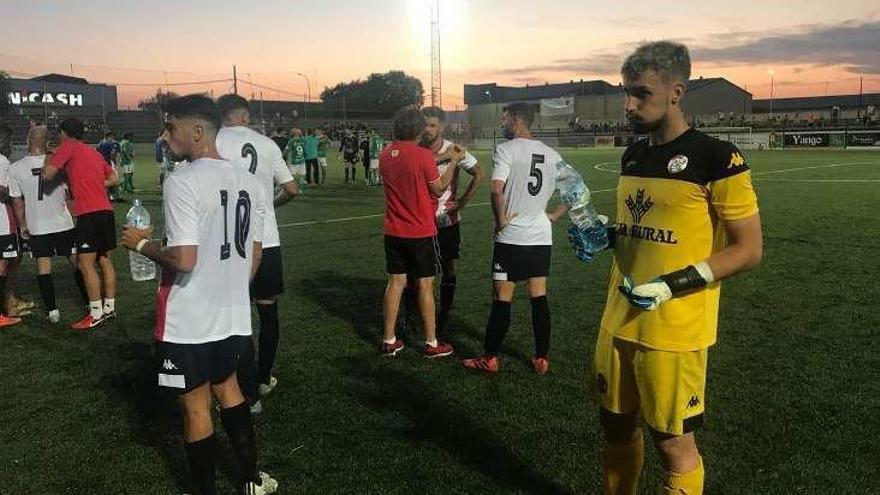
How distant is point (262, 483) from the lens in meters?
3.86

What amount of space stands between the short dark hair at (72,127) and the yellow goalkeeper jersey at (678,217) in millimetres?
6325

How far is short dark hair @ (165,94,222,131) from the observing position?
126 inches

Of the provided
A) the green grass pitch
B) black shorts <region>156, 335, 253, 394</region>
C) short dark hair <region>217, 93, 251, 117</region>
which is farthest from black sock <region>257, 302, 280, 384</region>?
black shorts <region>156, 335, 253, 394</region>

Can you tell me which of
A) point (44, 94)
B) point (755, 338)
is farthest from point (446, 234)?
point (44, 94)

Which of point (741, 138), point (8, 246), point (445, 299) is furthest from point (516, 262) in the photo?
point (741, 138)

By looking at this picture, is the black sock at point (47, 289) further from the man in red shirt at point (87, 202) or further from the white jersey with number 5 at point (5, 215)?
the white jersey with number 5 at point (5, 215)

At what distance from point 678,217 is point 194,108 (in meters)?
2.24

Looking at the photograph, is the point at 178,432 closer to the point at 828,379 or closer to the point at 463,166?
the point at 463,166

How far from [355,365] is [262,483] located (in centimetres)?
216

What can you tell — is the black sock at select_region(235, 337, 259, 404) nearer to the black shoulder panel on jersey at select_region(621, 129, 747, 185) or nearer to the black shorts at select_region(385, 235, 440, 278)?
the black shorts at select_region(385, 235, 440, 278)

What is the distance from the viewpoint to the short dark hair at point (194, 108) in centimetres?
321

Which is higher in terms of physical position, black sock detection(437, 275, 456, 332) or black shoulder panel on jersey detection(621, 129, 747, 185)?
black shoulder panel on jersey detection(621, 129, 747, 185)

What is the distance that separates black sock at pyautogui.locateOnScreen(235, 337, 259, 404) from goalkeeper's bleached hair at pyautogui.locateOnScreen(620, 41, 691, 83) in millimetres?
2332

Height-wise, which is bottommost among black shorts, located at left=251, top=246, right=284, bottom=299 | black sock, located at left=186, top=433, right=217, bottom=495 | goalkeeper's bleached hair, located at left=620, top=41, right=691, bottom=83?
black sock, located at left=186, top=433, right=217, bottom=495
